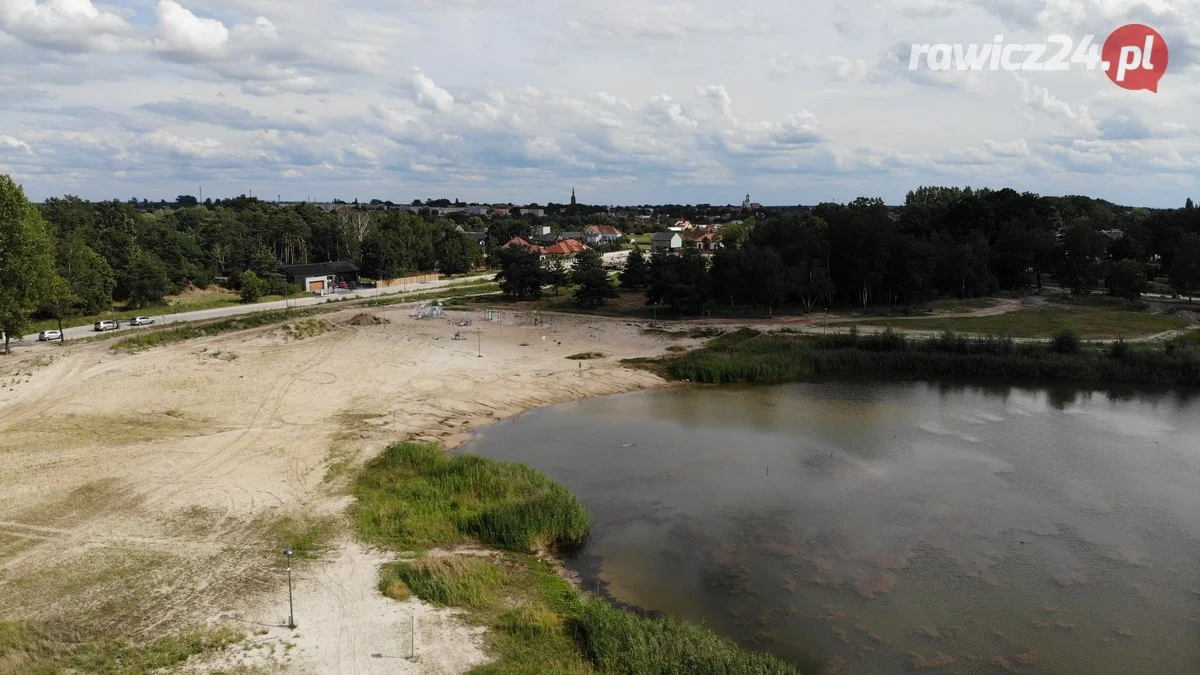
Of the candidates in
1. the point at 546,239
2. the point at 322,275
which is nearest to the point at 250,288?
the point at 322,275

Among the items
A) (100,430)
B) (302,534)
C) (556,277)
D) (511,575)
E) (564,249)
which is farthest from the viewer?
(564,249)

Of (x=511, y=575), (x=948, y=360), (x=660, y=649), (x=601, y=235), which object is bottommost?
(x=511, y=575)

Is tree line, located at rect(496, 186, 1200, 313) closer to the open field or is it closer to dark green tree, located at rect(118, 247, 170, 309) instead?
the open field

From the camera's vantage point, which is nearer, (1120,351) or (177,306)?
(1120,351)

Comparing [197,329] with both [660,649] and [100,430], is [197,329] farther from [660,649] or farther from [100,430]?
[660,649]

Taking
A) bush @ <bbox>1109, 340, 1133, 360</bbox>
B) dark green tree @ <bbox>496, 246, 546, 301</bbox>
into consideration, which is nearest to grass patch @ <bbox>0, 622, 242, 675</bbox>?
bush @ <bbox>1109, 340, 1133, 360</bbox>

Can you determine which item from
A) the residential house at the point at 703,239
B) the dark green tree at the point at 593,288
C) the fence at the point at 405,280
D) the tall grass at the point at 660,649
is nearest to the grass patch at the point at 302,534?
the tall grass at the point at 660,649

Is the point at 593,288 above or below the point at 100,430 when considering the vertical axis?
above
